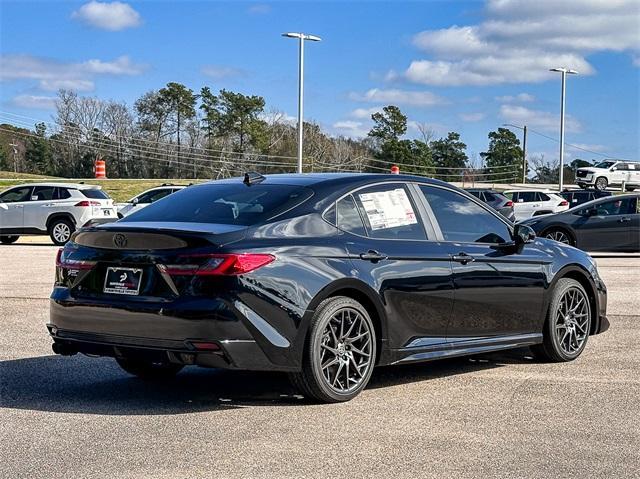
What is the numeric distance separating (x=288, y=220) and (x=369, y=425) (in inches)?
58.1

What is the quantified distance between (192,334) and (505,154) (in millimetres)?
87521

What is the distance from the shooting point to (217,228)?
251 inches

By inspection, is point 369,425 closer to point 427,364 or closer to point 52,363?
point 427,364

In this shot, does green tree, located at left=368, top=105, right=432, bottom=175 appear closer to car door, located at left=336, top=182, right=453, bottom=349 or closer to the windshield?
the windshield

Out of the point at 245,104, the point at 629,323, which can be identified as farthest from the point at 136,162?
the point at 629,323

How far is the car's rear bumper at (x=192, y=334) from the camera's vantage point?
602cm

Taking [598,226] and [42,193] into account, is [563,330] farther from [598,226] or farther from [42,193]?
[42,193]

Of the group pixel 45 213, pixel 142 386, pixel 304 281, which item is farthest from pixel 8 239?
pixel 304 281

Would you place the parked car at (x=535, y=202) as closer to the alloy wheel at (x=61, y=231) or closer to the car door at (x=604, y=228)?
the car door at (x=604, y=228)

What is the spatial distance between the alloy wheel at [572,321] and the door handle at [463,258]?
1.25m

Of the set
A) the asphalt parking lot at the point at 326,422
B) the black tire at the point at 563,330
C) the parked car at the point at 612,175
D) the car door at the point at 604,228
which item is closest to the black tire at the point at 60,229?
the car door at the point at 604,228

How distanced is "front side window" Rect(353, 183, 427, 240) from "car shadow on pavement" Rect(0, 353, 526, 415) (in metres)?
1.15

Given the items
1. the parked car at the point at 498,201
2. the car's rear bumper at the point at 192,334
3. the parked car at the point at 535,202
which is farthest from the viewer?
the parked car at the point at 535,202

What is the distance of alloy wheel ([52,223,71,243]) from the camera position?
995 inches
